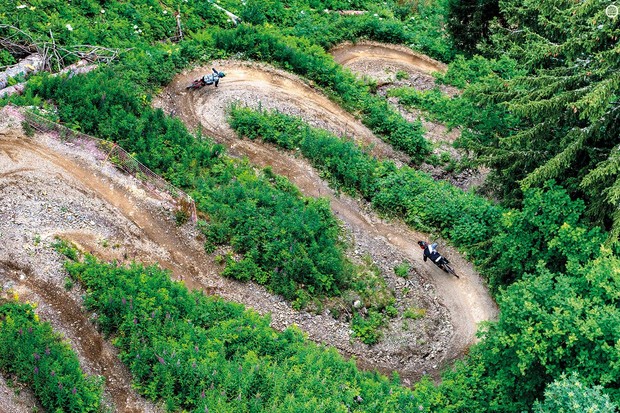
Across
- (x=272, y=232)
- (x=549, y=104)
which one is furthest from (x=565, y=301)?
(x=272, y=232)

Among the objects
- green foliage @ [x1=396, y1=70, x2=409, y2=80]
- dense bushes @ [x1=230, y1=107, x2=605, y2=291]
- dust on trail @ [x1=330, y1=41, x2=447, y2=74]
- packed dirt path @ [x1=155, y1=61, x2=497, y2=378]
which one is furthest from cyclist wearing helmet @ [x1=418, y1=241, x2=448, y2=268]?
dust on trail @ [x1=330, y1=41, x2=447, y2=74]

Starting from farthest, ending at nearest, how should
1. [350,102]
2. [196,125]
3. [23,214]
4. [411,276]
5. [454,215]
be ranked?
[350,102] < [196,125] < [454,215] < [411,276] < [23,214]

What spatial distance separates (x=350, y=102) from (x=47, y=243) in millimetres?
17453

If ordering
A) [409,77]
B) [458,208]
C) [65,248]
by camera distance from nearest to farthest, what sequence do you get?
[65,248] → [458,208] → [409,77]

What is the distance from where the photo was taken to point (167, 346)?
15.3m

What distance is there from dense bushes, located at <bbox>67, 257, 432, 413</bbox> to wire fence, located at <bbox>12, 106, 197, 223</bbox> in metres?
4.10

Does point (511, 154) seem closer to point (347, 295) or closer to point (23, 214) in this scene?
point (347, 295)

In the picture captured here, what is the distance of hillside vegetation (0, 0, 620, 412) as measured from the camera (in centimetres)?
1495

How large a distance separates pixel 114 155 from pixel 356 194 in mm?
9970

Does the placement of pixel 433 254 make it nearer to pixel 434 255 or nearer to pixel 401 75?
pixel 434 255

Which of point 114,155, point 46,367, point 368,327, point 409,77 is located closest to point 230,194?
point 114,155

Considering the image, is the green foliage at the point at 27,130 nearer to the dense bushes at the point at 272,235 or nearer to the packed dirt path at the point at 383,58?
the dense bushes at the point at 272,235

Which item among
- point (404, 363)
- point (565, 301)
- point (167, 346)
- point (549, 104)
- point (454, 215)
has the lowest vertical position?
point (404, 363)

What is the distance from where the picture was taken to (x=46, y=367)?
13922mm
